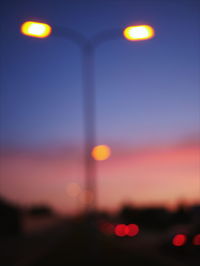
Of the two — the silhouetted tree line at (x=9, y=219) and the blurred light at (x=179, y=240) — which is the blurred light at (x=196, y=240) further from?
the silhouetted tree line at (x=9, y=219)

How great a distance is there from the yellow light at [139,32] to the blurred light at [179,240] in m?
12.6

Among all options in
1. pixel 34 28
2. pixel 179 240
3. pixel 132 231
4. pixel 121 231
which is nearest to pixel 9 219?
pixel 121 231

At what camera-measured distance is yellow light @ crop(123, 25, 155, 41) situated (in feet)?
40.3

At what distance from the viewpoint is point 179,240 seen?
75.6 feet

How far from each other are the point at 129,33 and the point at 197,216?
719 inches

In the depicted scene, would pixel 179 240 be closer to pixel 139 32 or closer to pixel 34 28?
pixel 139 32

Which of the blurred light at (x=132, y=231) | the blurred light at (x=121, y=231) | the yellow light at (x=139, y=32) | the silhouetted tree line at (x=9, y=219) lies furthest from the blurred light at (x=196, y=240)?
the silhouetted tree line at (x=9, y=219)

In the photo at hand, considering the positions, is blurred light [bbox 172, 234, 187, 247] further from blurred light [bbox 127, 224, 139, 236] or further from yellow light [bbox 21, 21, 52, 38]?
blurred light [bbox 127, 224, 139, 236]

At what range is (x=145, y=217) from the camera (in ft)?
209

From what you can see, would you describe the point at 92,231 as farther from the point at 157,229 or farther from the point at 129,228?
the point at 157,229

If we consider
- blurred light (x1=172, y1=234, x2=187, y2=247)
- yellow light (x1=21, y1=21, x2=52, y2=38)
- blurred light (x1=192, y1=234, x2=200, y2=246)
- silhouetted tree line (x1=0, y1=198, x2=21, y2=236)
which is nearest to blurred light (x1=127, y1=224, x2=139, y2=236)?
silhouetted tree line (x1=0, y1=198, x2=21, y2=236)

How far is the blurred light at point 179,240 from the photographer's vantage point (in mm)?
22444

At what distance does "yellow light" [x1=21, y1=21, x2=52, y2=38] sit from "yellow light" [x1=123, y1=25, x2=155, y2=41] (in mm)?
2147

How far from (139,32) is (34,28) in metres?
2.74
